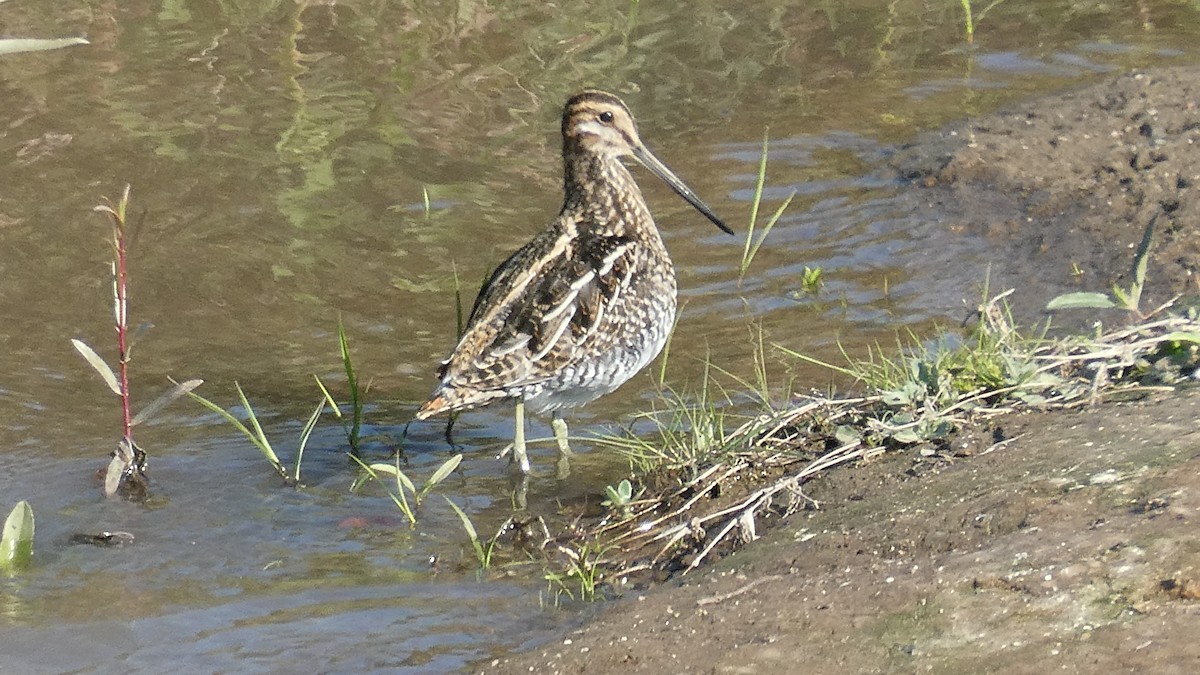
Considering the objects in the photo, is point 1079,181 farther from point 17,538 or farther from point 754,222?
point 17,538

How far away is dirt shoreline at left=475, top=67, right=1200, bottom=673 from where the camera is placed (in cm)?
336

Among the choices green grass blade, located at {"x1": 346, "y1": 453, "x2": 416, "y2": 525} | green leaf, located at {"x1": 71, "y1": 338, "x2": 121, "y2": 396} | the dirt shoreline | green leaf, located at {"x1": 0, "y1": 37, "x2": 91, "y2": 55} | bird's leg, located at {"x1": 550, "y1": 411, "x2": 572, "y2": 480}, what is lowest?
bird's leg, located at {"x1": 550, "y1": 411, "x2": 572, "y2": 480}

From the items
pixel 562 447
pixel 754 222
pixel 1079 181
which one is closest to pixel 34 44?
pixel 562 447

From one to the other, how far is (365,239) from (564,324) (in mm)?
2396

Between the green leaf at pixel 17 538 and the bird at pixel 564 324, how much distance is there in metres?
1.28

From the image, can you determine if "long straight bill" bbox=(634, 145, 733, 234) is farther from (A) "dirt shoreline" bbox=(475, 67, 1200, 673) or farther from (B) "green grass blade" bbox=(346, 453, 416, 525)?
(A) "dirt shoreline" bbox=(475, 67, 1200, 673)

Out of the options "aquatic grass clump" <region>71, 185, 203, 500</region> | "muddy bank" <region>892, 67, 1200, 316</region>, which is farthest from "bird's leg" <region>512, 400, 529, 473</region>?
"muddy bank" <region>892, 67, 1200, 316</region>

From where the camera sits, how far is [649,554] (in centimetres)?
455

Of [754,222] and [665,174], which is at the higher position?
[665,174]

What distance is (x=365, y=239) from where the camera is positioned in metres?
7.76

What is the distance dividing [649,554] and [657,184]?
13.5 ft

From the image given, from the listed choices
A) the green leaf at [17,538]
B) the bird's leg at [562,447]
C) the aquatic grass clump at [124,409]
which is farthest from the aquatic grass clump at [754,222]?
the green leaf at [17,538]

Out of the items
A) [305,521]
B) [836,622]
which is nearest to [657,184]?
[305,521]

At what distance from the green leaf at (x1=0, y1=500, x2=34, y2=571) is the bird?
128 centimetres
